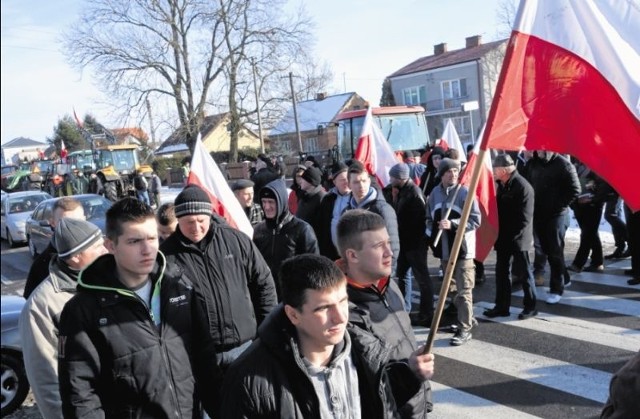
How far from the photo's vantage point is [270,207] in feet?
15.4

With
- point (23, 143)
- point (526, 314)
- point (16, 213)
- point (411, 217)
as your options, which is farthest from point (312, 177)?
point (23, 143)

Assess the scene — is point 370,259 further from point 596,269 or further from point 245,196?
point 596,269

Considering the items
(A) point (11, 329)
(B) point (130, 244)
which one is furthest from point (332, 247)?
(B) point (130, 244)

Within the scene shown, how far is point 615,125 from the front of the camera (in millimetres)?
2625

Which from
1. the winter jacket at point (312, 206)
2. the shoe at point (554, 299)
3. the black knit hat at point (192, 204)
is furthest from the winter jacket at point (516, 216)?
the black knit hat at point (192, 204)

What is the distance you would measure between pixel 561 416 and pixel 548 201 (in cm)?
341

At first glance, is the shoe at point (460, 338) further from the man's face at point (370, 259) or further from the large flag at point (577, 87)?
the large flag at point (577, 87)

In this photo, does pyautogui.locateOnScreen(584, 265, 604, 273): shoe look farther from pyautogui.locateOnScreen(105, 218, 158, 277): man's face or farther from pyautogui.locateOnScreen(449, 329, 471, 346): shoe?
pyautogui.locateOnScreen(105, 218, 158, 277): man's face

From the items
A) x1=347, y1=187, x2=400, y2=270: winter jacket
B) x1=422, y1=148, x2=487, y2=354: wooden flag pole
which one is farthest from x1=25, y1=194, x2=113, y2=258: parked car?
x1=422, y1=148, x2=487, y2=354: wooden flag pole

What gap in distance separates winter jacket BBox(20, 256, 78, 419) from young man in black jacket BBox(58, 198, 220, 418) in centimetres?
39

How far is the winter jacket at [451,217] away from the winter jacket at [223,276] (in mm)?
2920

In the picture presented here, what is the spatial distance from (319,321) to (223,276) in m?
1.52

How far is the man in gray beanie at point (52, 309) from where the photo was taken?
2.78 m

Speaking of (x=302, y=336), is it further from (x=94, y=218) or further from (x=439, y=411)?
(x=94, y=218)
